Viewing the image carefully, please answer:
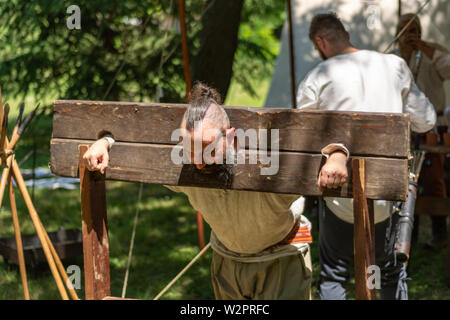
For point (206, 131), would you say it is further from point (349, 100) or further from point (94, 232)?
point (349, 100)

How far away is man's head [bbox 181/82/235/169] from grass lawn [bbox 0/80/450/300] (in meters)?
2.28

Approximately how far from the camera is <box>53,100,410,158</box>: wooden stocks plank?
215 centimetres

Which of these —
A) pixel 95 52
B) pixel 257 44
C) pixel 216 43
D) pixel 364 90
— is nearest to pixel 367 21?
pixel 216 43

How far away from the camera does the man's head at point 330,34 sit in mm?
3207

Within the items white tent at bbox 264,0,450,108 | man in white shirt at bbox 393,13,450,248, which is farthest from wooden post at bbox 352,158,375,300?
white tent at bbox 264,0,450,108

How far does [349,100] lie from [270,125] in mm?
916

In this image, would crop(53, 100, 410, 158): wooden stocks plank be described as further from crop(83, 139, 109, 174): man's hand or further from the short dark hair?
the short dark hair

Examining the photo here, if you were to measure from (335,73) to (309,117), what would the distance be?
94cm

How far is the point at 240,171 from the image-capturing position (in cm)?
232

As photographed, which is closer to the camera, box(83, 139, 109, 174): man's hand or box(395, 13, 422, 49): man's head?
box(83, 139, 109, 174): man's hand

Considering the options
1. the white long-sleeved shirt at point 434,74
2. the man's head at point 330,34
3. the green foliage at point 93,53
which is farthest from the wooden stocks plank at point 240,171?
the green foliage at point 93,53
